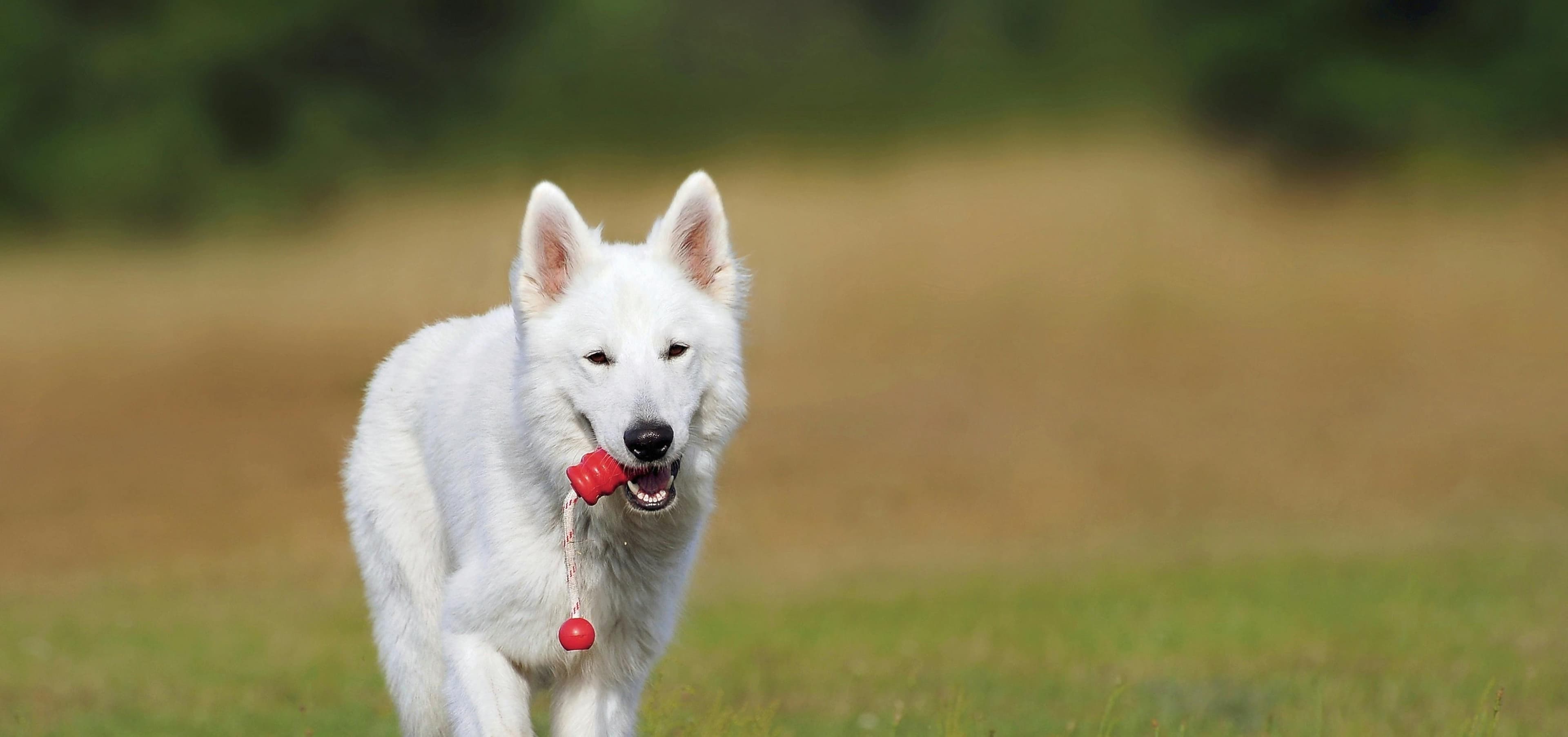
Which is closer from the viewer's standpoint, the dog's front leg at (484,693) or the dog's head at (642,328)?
the dog's head at (642,328)

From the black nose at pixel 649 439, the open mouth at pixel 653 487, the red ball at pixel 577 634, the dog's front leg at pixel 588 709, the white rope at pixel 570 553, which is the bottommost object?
the dog's front leg at pixel 588 709

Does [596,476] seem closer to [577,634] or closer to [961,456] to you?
[577,634]

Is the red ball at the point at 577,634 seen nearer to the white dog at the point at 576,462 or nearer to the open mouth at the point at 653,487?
the white dog at the point at 576,462

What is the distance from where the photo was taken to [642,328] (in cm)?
470

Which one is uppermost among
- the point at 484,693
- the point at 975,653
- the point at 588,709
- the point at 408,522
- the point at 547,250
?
the point at 547,250

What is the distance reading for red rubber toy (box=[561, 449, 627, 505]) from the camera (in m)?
4.64

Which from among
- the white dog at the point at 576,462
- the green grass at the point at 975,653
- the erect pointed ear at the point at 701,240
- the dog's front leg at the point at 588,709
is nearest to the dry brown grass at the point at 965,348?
the green grass at the point at 975,653

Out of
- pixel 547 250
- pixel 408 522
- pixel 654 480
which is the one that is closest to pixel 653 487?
pixel 654 480

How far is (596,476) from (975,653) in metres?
5.61

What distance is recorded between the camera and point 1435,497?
16812mm

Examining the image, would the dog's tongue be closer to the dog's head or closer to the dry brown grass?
the dog's head

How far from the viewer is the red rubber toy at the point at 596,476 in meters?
4.64

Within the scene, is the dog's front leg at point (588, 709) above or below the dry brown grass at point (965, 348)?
above

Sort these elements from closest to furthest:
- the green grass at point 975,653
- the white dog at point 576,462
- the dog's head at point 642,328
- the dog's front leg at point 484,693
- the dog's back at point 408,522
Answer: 1. the dog's head at point 642,328
2. the white dog at point 576,462
3. the dog's front leg at point 484,693
4. the dog's back at point 408,522
5. the green grass at point 975,653
